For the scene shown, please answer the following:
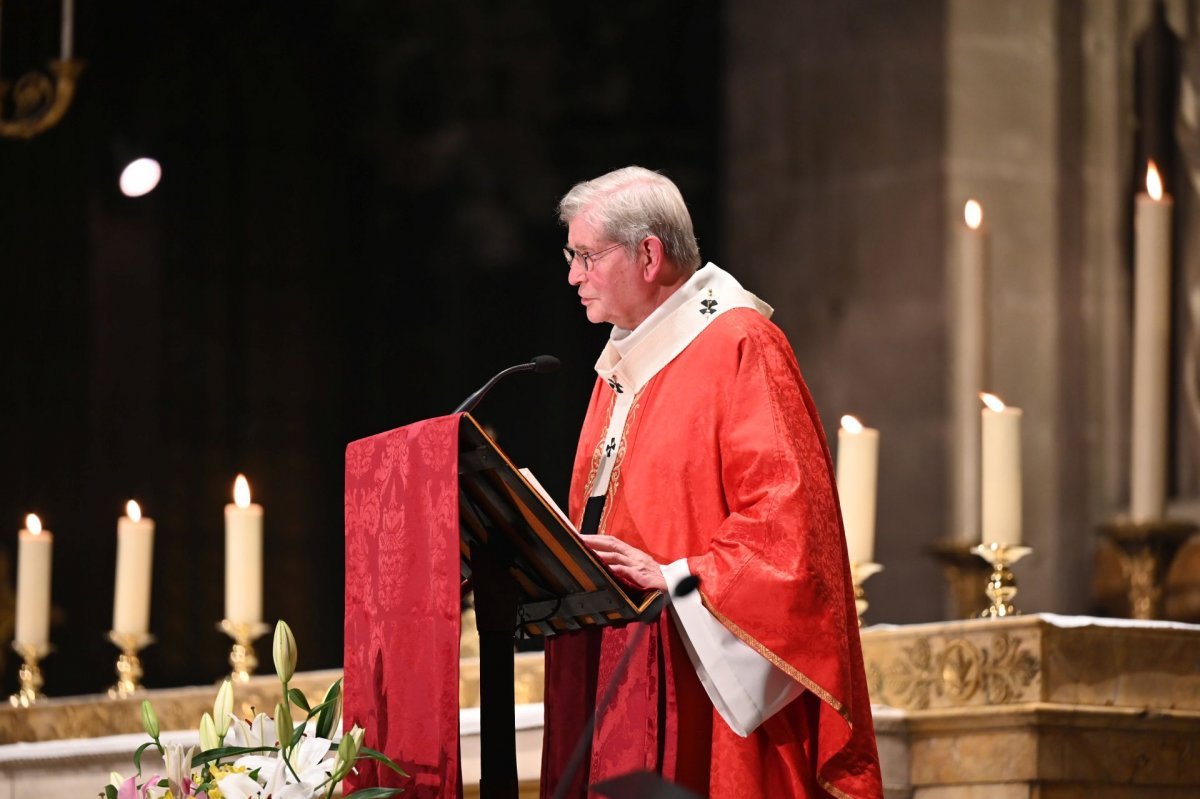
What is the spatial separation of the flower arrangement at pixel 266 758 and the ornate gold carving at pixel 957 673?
4.25ft

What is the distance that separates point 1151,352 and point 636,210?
4.65 ft

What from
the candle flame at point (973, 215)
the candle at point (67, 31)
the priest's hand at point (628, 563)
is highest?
the candle at point (67, 31)

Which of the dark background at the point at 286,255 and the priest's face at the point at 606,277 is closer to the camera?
the priest's face at the point at 606,277

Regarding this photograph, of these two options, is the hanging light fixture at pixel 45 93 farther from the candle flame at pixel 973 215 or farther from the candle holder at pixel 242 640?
the candle flame at pixel 973 215

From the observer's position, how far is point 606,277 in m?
3.82

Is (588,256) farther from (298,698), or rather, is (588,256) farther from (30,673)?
(30,673)

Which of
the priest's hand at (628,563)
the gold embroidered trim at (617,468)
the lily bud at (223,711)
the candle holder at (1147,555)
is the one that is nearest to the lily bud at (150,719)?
the lily bud at (223,711)

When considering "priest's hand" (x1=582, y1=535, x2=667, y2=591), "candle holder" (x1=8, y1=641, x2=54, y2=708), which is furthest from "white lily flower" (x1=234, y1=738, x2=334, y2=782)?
"candle holder" (x1=8, y1=641, x2=54, y2=708)

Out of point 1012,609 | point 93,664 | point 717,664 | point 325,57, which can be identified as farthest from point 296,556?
point 717,664

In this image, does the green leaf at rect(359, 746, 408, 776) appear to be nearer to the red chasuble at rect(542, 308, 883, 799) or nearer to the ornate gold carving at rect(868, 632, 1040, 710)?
the red chasuble at rect(542, 308, 883, 799)

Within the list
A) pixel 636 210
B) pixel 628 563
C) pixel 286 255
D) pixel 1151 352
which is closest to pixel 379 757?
pixel 628 563

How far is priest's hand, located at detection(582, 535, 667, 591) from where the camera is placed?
3412 millimetres

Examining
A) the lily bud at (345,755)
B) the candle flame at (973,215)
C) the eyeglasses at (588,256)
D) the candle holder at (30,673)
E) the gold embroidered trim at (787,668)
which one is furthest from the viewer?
the candle holder at (30,673)

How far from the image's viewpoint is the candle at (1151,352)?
15.0 ft
